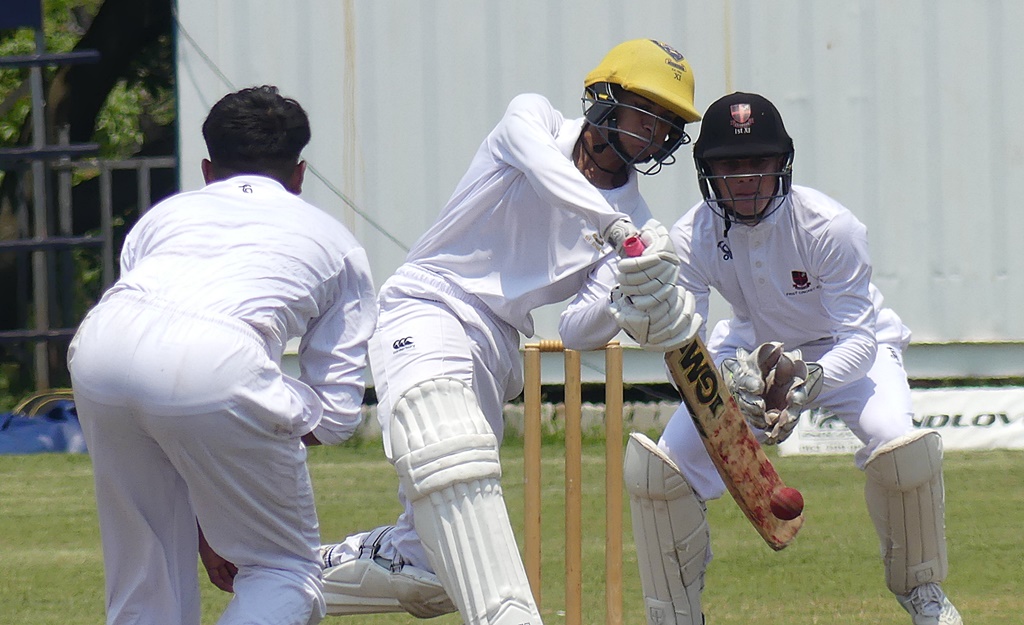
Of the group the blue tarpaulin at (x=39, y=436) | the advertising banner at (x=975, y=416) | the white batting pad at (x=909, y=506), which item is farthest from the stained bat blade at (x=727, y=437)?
the blue tarpaulin at (x=39, y=436)

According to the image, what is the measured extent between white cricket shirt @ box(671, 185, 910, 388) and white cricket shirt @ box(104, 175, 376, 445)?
116 cm

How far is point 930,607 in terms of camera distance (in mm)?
3742

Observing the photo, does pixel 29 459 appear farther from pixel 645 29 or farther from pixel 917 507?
pixel 917 507

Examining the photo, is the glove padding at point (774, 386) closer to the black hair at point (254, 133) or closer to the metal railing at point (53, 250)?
the black hair at point (254, 133)

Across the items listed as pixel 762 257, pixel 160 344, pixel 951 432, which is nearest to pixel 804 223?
pixel 762 257

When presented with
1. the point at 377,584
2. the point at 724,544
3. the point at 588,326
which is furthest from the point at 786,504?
the point at 724,544

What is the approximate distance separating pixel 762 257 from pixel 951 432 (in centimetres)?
448

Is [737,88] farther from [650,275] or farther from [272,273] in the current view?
[272,273]

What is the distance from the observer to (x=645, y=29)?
8477 millimetres

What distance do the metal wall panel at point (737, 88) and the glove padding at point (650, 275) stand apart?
5346 mm

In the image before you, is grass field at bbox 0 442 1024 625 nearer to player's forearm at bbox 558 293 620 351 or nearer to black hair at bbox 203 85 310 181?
player's forearm at bbox 558 293 620 351

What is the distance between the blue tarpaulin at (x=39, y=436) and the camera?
27.0ft

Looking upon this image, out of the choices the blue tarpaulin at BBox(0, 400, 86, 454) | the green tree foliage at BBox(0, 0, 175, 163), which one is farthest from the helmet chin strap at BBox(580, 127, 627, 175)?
the green tree foliage at BBox(0, 0, 175, 163)

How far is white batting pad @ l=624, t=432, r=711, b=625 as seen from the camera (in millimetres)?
3742
